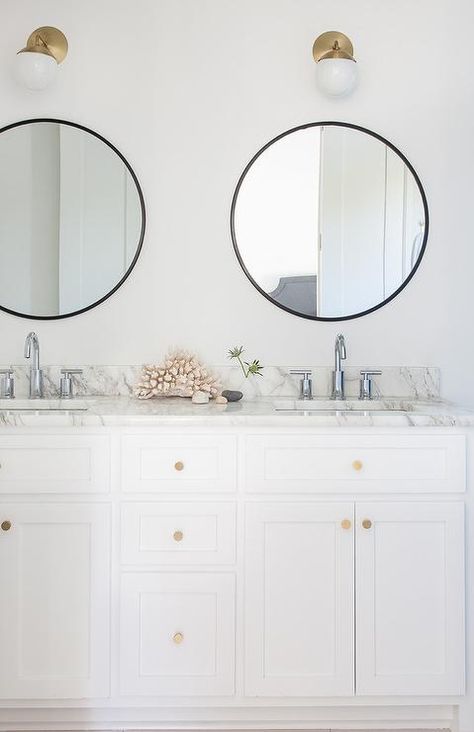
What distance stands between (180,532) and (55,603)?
40 cm

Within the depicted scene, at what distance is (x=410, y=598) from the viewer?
2006 mm

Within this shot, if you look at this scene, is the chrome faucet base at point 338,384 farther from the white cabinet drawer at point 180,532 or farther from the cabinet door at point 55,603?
the cabinet door at point 55,603

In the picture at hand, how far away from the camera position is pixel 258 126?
2.53 m

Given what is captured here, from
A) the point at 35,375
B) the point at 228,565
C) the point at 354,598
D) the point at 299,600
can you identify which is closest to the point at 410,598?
the point at 354,598

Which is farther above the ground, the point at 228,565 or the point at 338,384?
the point at 338,384

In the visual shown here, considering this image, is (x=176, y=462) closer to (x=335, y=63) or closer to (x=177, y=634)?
(x=177, y=634)

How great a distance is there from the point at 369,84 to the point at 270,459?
1.43m

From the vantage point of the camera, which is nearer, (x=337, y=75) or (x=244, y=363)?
(x=337, y=75)

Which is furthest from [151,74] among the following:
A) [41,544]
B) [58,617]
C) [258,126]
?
[58,617]

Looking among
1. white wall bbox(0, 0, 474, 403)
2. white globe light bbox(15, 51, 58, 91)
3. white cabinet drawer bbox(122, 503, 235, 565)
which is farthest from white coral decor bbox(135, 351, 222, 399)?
white globe light bbox(15, 51, 58, 91)

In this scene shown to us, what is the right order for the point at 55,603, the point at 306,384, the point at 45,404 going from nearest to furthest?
the point at 55,603 < the point at 45,404 < the point at 306,384

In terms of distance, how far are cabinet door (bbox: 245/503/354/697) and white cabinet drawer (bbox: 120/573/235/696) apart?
74 millimetres

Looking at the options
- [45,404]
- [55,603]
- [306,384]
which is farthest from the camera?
[306,384]

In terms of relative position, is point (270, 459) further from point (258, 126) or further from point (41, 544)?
point (258, 126)
